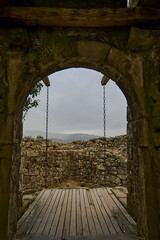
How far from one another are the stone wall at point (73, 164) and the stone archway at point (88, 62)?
379 centimetres

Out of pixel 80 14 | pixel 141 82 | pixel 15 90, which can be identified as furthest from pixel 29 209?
pixel 80 14

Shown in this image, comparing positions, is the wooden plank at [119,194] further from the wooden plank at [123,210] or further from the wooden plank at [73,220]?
the wooden plank at [73,220]

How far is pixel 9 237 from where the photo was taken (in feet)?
6.12

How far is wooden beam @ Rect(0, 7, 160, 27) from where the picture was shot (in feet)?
6.17

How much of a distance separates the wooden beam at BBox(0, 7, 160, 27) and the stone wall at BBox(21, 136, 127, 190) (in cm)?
472

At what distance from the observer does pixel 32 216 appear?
2.72 meters

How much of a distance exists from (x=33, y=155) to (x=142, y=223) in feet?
20.7

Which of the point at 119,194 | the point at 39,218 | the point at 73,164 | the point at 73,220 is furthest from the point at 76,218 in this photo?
the point at 73,164

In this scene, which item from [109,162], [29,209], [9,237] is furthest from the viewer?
[109,162]

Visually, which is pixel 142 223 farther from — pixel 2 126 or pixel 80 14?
pixel 80 14

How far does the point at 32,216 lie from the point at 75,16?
10.9 feet

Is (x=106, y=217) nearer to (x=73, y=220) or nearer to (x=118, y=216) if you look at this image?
(x=118, y=216)

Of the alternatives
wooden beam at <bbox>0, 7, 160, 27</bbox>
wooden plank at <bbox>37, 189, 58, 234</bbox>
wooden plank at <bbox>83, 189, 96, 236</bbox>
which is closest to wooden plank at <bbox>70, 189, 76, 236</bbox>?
wooden plank at <bbox>83, 189, 96, 236</bbox>

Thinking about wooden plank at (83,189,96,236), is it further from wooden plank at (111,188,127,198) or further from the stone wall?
the stone wall
